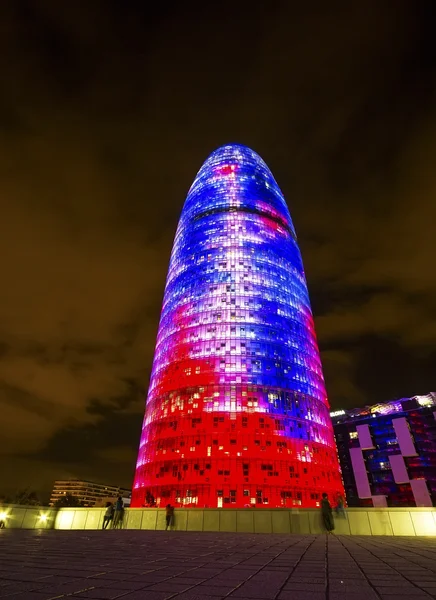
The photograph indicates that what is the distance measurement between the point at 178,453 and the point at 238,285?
143 feet

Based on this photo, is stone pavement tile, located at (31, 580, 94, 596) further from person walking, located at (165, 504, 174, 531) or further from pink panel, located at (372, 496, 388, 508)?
pink panel, located at (372, 496, 388, 508)

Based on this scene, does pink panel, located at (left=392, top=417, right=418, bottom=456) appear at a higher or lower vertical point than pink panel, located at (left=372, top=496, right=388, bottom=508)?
higher

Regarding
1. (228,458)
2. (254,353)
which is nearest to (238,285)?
(254,353)

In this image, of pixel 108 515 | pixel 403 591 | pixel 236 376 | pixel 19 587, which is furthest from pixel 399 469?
pixel 19 587

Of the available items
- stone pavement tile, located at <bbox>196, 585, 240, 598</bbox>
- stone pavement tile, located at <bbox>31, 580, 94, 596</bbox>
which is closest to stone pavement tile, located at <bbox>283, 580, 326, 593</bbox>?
stone pavement tile, located at <bbox>196, 585, 240, 598</bbox>

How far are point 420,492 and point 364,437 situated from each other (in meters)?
25.7

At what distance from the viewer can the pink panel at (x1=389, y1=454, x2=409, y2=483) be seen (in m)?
125

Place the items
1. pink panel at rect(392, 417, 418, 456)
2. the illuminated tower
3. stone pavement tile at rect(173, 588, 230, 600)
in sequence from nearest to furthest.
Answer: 1. stone pavement tile at rect(173, 588, 230, 600)
2. the illuminated tower
3. pink panel at rect(392, 417, 418, 456)

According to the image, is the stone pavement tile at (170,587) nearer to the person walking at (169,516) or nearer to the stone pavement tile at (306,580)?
the stone pavement tile at (306,580)

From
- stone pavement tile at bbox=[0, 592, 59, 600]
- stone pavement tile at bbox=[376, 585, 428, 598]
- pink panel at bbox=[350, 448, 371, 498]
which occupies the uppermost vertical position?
pink panel at bbox=[350, 448, 371, 498]

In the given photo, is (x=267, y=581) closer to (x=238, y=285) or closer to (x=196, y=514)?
(x=196, y=514)

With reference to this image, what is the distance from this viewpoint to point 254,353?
82938 mm

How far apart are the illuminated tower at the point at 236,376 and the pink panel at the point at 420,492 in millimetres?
65015

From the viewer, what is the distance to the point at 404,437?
13212 cm
